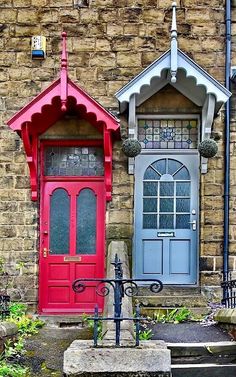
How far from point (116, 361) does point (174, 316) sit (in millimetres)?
3312

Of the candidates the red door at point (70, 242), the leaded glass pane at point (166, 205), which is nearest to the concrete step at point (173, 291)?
the red door at point (70, 242)

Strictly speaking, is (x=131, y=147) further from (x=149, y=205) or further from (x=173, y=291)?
(x=173, y=291)

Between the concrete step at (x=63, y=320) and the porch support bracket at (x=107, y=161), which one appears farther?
the concrete step at (x=63, y=320)

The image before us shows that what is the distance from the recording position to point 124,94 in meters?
7.55

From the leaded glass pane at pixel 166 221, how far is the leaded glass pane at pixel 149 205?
0.61 feet

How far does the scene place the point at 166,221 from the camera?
8.40 meters

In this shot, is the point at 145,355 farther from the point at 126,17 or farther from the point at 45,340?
the point at 126,17

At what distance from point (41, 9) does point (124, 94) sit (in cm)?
239

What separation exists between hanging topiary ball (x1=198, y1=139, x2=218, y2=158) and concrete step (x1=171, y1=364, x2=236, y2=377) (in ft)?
11.5

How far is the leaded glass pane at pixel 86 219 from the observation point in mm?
8531

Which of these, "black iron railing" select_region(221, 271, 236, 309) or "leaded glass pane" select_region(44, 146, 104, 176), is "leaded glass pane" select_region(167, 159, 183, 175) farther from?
"black iron railing" select_region(221, 271, 236, 309)

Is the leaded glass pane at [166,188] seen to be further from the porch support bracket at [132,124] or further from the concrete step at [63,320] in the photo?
the concrete step at [63,320]

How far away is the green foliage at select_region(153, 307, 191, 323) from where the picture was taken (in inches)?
283

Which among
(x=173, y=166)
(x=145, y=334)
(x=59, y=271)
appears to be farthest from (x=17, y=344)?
(x=173, y=166)
